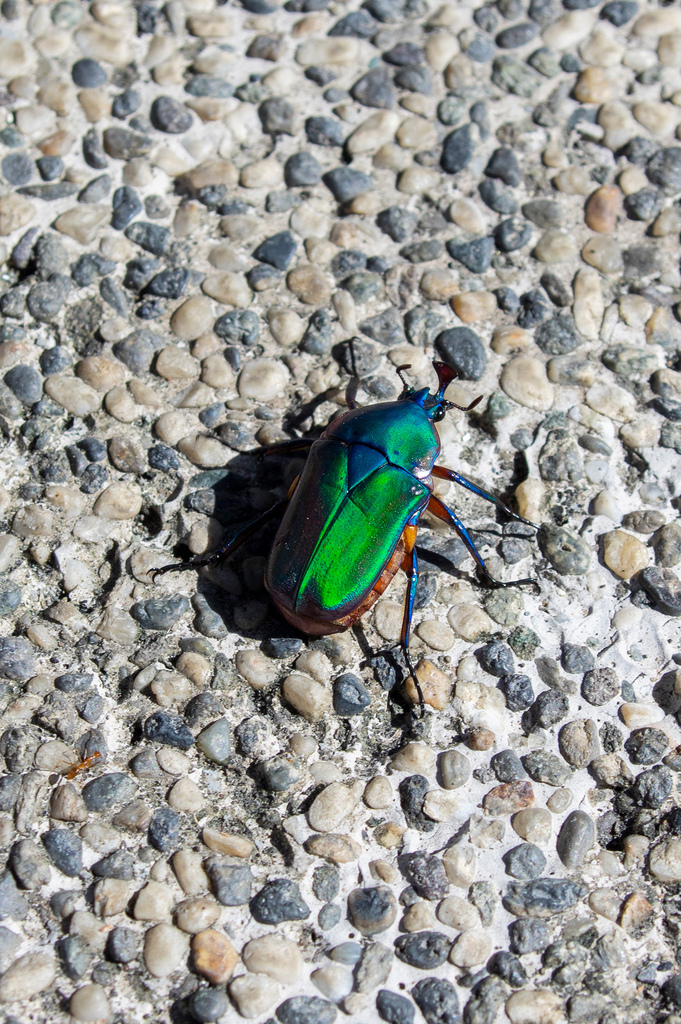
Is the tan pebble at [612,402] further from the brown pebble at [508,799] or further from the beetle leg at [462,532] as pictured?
the brown pebble at [508,799]

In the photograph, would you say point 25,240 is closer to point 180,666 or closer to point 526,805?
point 180,666

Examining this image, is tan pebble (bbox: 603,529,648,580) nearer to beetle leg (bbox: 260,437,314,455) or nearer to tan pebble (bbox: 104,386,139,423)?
beetle leg (bbox: 260,437,314,455)

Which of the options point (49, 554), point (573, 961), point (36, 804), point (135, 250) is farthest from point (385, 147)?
point (573, 961)

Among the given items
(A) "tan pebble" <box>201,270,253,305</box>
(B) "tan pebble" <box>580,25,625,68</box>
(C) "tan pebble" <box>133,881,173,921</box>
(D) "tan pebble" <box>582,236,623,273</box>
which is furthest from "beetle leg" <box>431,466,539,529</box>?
(B) "tan pebble" <box>580,25,625,68</box>

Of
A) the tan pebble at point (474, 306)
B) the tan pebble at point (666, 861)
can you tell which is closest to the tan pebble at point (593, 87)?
the tan pebble at point (474, 306)

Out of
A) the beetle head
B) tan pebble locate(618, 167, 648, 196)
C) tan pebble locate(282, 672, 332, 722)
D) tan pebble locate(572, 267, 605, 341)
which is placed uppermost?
tan pebble locate(618, 167, 648, 196)

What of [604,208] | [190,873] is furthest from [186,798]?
[604,208]

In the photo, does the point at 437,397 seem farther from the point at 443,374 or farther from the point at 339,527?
the point at 339,527
